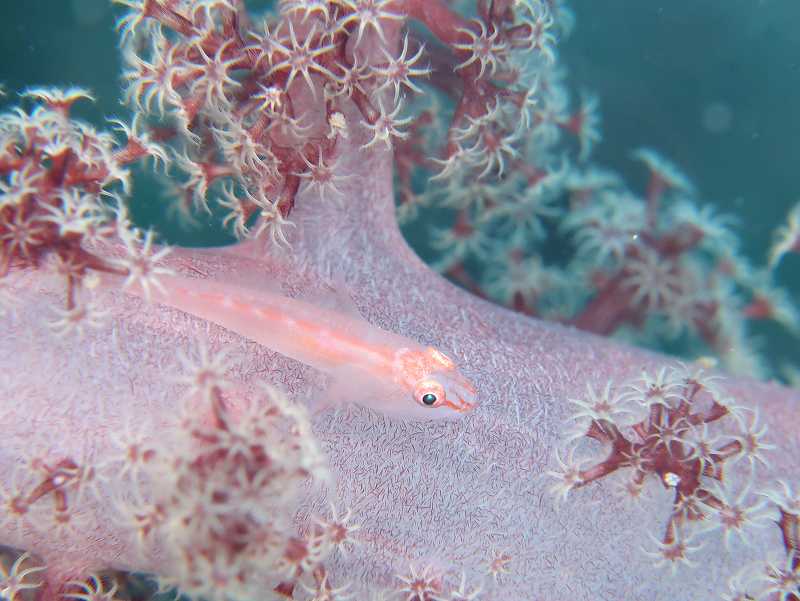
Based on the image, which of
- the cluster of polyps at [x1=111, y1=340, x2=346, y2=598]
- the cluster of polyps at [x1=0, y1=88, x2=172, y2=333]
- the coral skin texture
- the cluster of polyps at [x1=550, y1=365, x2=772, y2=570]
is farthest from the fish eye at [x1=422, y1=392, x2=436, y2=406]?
the cluster of polyps at [x1=0, y1=88, x2=172, y2=333]

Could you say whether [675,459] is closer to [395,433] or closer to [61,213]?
[395,433]

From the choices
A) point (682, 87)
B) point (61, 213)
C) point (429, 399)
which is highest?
point (682, 87)

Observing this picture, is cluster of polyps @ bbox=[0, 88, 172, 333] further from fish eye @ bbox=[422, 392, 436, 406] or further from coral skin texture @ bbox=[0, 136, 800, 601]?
fish eye @ bbox=[422, 392, 436, 406]

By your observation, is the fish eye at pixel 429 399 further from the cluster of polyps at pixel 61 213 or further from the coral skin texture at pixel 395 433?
the cluster of polyps at pixel 61 213

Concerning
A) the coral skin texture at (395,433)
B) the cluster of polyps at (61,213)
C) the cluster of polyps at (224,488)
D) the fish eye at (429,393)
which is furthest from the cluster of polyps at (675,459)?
the cluster of polyps at (61,213)

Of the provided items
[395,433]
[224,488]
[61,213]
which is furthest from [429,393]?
[61,213]

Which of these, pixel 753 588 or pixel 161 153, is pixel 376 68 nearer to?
pixel 161 153
